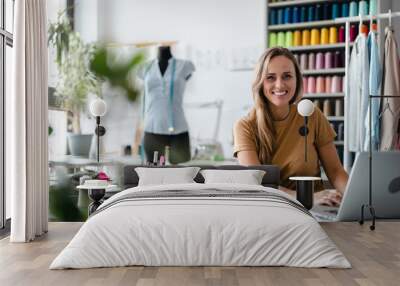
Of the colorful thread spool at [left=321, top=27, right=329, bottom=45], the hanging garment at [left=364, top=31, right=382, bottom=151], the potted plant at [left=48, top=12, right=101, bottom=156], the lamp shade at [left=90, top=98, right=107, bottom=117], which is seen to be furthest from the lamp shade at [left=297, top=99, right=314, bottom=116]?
the potted plant at [left=48, top=12, right=101, bottom=156]

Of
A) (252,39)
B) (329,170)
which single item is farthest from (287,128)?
(252,39)

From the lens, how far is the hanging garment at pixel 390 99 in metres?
5.55

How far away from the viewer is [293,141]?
4.60 m

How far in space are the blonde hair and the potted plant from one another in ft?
10.3

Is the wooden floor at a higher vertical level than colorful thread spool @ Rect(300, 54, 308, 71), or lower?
lower

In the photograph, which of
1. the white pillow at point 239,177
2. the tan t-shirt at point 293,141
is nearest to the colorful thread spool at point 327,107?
the tan t-shirt at point 293,141

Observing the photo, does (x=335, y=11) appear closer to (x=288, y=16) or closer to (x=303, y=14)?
(x=303, y=14)

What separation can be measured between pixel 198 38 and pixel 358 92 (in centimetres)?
241

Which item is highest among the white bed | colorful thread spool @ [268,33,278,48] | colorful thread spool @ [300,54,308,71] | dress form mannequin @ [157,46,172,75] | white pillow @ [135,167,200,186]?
colorful thread spool @ [268,33,278,48]

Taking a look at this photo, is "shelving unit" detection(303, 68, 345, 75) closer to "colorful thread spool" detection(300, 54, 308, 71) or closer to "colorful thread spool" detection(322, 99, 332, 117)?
"colorful thread spool" detection(300, 54, 308, 71)

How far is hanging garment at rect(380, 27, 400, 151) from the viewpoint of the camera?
5555mm

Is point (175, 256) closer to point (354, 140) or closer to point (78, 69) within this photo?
point (354, 140)

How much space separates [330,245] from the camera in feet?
10.8

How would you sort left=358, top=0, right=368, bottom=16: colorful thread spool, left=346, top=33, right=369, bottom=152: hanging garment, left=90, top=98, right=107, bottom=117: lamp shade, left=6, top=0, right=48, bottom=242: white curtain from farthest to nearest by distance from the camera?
left=358, top=0, right=368, bottom=16: colorful thread spool < left=346, top=33, right=369, bottom=152: hanging garment < left=90, top=98, right=107, bottom=117: lamp shade < left=6, top=0, right=48, bottom=242: white curtain
